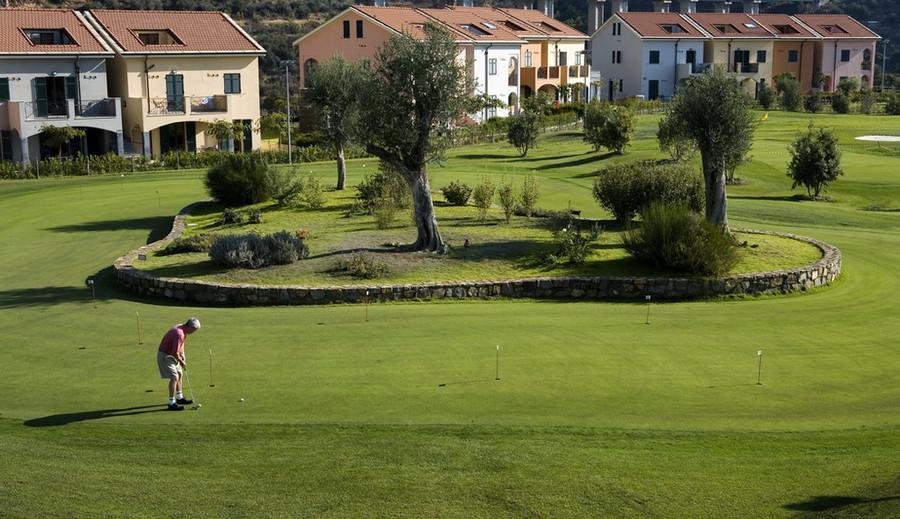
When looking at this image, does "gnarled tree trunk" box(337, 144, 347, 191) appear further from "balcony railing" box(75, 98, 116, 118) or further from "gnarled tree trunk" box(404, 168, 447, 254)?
"balcony railing" box(75, 98, 116, 118)

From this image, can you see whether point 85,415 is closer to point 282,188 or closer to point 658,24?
point 282,188

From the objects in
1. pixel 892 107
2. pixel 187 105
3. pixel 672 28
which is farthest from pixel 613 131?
pixel 672 28

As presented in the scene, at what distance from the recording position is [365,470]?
39.9 feet

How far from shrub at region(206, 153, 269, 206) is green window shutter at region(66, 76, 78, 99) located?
2277 cm

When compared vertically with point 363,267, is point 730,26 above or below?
above

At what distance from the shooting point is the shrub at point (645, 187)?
28062 millimetres

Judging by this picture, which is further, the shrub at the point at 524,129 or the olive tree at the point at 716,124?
the shrub at the point at 524,129

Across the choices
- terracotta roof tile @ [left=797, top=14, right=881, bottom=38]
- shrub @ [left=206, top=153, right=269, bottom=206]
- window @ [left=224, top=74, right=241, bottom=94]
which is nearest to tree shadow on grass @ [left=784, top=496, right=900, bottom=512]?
shrub @ [left=206, top=153, right=269, bottom=206]

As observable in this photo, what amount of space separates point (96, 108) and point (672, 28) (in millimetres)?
56515

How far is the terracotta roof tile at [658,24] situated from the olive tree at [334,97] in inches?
2336

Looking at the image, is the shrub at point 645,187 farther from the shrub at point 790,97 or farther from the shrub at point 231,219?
the shrub at point 790,97

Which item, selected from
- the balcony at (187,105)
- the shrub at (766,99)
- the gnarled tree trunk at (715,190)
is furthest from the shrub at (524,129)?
the shrub at (766,99)

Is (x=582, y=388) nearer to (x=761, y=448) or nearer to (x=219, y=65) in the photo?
(x=761, y=448)

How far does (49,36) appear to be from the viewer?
2162 inches
